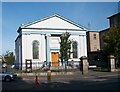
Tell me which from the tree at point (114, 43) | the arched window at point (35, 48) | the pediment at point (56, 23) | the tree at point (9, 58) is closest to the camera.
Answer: the tree at point (114, 43)

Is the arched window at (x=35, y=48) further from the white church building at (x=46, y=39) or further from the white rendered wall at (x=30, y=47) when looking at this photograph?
the white rendered wall at (x=30, y=47)

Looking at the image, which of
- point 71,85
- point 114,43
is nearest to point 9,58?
point 114,43

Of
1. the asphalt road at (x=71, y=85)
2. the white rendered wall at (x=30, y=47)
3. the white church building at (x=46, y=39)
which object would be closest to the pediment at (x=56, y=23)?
the white church building at (x=46, y=39)

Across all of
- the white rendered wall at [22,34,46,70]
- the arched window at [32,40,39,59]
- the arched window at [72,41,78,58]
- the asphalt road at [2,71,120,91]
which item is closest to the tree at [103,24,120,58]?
the arched window at [72,41,78,58]

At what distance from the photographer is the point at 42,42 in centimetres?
5041

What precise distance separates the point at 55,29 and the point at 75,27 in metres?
3.90

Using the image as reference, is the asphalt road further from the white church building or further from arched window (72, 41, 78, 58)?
arched window (72, 41, 78, 58)

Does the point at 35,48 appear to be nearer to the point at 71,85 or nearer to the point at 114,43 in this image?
the point at 114,43

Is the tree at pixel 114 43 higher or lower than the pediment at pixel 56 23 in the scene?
lower

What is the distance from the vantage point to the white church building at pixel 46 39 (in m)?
49.3

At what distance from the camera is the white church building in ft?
162

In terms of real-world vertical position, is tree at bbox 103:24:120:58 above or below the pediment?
below

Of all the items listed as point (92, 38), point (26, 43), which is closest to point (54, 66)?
point (26, 43)

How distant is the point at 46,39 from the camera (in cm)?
5034
